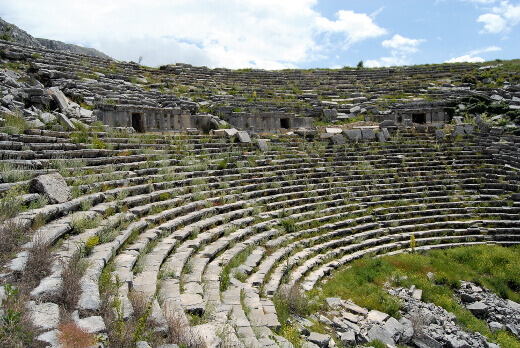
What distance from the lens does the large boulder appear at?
6551mm

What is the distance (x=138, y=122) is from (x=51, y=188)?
924cm

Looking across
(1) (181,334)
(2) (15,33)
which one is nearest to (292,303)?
(1) (181,334)

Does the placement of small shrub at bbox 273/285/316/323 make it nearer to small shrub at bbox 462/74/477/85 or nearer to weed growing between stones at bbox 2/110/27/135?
weed growing between stones at bbox 2/110/27/135

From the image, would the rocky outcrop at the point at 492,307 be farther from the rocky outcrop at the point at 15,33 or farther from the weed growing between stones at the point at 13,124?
the rocky outcrop at the point at 15,33

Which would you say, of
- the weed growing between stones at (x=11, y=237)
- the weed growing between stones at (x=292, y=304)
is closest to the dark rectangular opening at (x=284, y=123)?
the weed growing between stones at (x=292, y=304)

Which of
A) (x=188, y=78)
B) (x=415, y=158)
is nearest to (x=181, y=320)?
(x=415, y=158)

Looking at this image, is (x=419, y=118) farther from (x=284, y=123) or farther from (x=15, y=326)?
(x=15, y=326)

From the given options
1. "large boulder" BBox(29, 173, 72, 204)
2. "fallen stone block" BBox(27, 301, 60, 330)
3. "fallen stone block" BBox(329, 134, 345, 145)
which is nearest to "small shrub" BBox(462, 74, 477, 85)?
"fallen stone block" BBox(329, 134, 345, 145)

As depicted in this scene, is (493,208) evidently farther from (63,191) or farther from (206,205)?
(63,191)

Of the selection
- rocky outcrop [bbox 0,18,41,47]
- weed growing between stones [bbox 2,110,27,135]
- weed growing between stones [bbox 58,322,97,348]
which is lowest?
weed growing between stones [bbox 58,322,97,348]

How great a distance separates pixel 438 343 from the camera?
6.89m

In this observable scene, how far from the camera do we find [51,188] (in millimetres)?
6652

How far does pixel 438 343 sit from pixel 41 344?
6.77 metres

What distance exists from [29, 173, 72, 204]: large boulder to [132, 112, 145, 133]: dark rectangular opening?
28.1 feet
